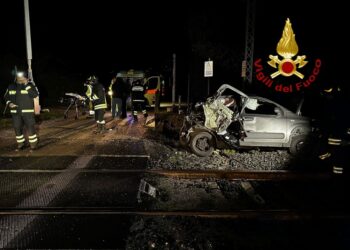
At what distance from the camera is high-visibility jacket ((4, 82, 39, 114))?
9242mm

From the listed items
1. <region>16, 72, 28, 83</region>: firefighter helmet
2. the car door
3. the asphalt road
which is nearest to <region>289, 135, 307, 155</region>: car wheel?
the car door

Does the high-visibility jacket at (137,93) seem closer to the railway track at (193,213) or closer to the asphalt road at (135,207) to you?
the asphalt road at (135,207)

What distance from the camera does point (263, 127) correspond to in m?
9.39

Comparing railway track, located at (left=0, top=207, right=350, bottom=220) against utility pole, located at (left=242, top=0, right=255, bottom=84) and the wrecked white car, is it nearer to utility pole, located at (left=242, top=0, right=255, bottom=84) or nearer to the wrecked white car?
the wrecked white car

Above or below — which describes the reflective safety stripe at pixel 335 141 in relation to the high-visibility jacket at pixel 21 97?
below

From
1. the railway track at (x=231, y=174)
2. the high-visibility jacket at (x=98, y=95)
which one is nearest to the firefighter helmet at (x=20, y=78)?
the railway track at (x=231, y=174)

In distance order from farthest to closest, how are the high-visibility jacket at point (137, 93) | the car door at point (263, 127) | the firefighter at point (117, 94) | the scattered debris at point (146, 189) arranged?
the high-visibility jacket at point (137, 93)
the firefighter at point (117, 94)
the car door at point (263, 127)
the scattered debris at point (146, 189)

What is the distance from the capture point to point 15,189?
21.7 ft

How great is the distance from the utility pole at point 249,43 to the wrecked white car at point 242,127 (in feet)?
13.9

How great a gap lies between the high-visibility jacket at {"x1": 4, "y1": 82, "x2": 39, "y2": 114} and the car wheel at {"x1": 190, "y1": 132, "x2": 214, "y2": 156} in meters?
4.09

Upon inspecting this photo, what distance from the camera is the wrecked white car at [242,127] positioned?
30.0 ft

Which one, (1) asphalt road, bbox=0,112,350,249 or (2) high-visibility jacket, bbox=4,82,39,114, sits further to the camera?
(2) high-visibility jacket, bbox=4,82,39,114

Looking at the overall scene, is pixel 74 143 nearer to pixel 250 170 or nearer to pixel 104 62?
pixel 250 170

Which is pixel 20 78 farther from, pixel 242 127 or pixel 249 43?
pixel 249 43
